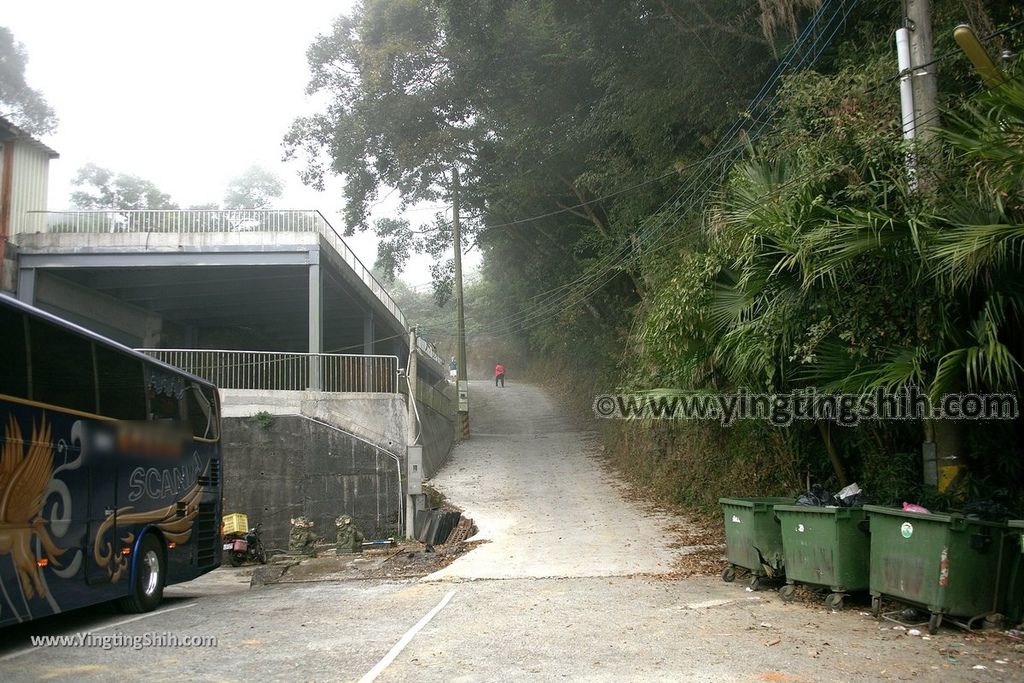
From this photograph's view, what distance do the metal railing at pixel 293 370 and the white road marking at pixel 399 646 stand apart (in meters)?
10.1

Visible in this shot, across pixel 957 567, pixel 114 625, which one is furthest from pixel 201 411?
pixel 957 567

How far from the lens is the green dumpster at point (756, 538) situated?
988cm

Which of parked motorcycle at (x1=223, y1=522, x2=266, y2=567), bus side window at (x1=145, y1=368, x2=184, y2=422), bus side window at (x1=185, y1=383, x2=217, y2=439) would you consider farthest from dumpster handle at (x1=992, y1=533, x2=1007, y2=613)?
parked motorcycle at (x1=223, y1=522, x2=266, y2=567)

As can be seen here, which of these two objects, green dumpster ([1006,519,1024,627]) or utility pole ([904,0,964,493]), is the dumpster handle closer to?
green dumpster ([1006,519,1024,627])

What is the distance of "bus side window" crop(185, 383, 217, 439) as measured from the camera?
11516 millimetres

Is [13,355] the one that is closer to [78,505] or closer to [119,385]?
[78,505]

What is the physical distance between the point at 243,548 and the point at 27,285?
9.74 m

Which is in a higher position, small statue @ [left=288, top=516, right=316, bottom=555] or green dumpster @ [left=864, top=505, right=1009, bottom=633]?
green dumpster @ [left=864, top=505, right=1009, bottom=633]

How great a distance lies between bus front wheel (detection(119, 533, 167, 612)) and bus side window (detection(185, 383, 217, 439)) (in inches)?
74.2

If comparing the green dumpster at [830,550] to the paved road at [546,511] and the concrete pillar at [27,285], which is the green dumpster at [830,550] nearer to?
the paved road at [546,511]

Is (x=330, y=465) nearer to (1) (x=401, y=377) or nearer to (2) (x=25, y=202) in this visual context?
(1) (x=401, y=377)

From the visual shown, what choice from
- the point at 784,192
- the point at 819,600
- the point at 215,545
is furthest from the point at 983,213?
the point at 215,545

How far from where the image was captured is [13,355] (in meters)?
7.09

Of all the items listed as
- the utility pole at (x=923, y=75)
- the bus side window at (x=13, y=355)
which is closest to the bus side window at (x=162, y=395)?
the bus side window at (x=13, y=355)
